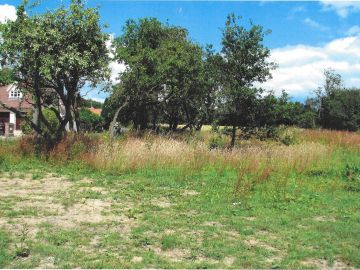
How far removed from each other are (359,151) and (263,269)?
52.8ft

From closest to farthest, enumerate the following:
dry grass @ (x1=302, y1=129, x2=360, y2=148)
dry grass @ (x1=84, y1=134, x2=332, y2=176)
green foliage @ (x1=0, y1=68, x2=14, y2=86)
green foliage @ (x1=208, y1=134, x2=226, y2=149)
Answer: dry grass @ (x1=84, y1=134, x2=332, y2=176) < green foliage @ (x1=0, y1=68, x2=14, y2=86) < green foliage @ (x1=208, y1=134, x2=226, y2=149) < dry grass @ (x1=302, y1=129, x2=360, y2=148)

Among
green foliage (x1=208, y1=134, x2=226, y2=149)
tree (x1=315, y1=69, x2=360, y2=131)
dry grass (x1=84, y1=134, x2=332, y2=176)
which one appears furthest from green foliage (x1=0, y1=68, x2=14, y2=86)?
tree (x1=315, y1=69, x2=360, y2=131)

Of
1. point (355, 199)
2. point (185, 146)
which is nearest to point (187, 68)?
point (185, 146)

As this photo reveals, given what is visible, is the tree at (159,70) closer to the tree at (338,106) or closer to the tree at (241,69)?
the tree at (241,69)

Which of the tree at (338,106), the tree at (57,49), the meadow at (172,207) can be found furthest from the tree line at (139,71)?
the tree at (338,106)

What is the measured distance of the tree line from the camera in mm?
13781

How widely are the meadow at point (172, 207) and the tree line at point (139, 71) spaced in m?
2.31

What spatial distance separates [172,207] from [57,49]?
25.3ft

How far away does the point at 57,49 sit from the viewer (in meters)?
13.8

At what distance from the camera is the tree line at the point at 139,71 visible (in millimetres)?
13781

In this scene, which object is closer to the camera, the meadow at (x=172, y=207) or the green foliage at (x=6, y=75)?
the meadow at (x=172, y=207)

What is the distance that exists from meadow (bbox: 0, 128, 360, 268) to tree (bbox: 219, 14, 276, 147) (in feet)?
9.91

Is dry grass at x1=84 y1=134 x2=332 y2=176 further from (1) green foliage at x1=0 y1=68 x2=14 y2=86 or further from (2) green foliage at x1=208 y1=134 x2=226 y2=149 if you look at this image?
(1) green foliage at x1=0 y1=68 x2=14 y2=86

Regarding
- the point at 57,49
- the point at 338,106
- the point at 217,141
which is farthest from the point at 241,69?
the point at 338,106
